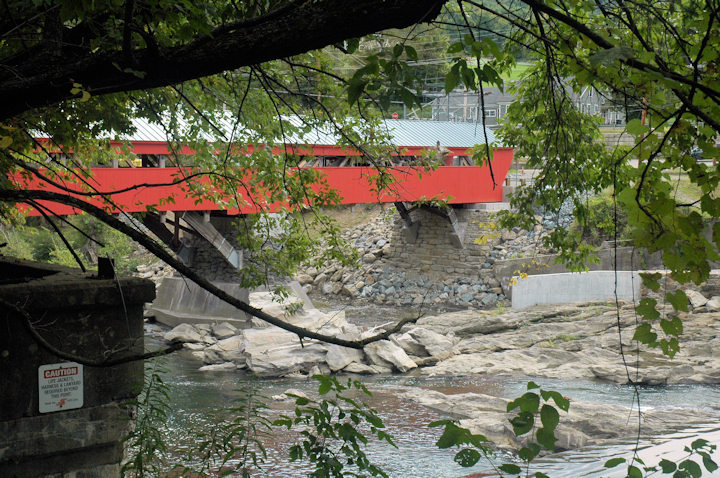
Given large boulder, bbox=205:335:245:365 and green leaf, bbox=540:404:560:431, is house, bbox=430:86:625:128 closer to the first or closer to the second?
green leaf, bbox=540:404:560:431

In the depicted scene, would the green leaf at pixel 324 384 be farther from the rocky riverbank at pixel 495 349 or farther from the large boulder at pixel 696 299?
the large boulder at pixel 696 299

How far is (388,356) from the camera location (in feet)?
37.3

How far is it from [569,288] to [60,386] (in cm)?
1424

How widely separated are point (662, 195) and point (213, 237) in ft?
46.1

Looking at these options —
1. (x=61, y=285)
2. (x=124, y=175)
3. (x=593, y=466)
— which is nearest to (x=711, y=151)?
(x=61, y=285)

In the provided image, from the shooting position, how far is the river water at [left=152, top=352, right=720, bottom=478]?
5832mm

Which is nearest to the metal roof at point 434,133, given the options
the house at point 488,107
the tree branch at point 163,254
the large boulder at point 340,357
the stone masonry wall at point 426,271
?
the house at point 488,107

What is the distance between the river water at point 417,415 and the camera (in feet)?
19.1

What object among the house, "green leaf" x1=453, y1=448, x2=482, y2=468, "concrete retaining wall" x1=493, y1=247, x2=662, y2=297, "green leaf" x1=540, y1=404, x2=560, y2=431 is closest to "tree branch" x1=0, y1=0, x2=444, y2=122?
"green leaf" x1=540, y1=404, x2=560, y2=431

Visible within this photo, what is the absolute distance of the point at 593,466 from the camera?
518cm

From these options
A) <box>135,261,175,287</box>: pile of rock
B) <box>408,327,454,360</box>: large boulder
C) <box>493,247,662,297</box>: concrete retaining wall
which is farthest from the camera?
<box>135,261,175,287</box>: pile of rock

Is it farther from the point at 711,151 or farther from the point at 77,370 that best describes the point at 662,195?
the point at 77,370

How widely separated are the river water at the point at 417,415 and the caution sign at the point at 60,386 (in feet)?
6.20

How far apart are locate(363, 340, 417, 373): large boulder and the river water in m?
0.42
